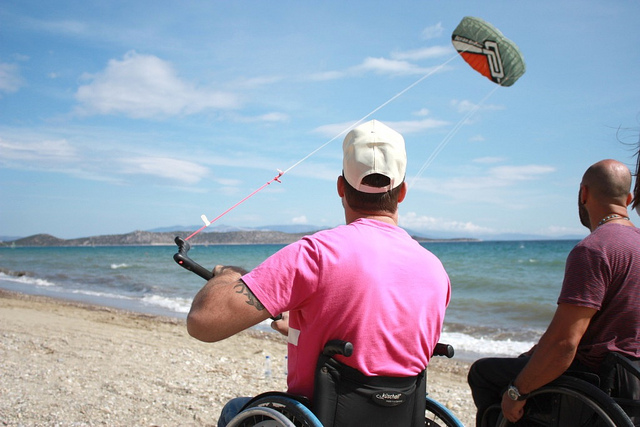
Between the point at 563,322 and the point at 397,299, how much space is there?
91 centimetres

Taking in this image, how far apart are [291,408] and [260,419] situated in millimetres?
168

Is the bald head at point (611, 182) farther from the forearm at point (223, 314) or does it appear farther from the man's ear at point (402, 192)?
the forearm at point (223, 314)

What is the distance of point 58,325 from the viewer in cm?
845

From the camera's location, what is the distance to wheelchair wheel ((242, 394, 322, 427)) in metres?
1.52

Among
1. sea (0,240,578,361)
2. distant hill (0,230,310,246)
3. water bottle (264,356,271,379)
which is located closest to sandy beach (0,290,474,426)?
water bottle (264,356,271,379)

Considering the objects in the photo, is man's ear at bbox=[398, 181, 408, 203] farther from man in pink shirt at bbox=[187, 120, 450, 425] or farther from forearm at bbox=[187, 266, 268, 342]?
forearm at bbox=[187, 266, 268, 342]

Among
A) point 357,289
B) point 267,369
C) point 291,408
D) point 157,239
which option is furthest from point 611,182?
point 157,239

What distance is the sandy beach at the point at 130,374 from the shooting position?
3879mm

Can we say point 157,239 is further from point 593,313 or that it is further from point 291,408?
point 291,408

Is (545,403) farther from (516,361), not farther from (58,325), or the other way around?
(58,325)

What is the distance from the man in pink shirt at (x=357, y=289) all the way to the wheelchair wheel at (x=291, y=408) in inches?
3.1

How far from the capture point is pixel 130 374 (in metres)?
5.14

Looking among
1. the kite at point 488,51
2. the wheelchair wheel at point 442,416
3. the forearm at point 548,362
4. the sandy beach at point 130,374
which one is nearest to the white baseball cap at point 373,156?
the wheelchair wheel at point 442,416

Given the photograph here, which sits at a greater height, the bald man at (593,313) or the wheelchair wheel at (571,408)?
the bald man at (593,313)
